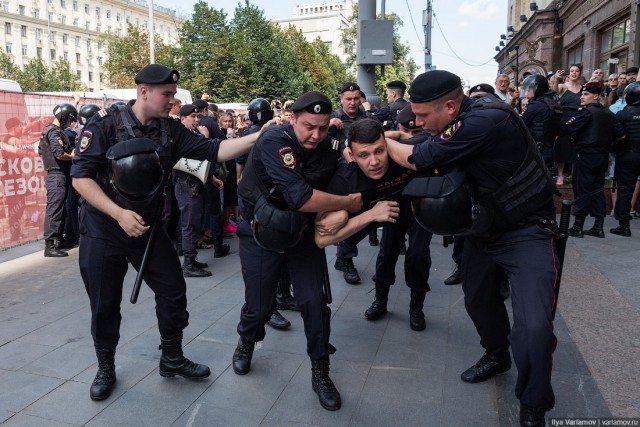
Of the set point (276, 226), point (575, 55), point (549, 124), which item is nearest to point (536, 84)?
point (549, 124)

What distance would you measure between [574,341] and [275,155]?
2.73 metres

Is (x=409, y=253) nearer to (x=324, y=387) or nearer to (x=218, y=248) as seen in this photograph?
(x=324, y=387)

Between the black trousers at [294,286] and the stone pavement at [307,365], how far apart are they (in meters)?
0.33

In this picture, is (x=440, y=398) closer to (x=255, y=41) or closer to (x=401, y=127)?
(x=401, y=127)

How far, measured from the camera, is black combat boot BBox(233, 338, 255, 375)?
346cm

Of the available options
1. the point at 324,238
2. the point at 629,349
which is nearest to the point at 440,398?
the point at 324,238

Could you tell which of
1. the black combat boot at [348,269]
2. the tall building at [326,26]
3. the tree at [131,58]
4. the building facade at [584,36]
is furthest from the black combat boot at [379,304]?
the tall building at [326,26]

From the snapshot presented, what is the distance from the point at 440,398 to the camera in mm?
3127

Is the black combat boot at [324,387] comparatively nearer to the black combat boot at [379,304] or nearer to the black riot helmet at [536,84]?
the black combat boot at [379,304]

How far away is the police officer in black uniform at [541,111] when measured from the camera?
657 centimetres

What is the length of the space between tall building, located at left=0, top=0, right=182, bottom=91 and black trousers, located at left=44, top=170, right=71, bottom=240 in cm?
5974

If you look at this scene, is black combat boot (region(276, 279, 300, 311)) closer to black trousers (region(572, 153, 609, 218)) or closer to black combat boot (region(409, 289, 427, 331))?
black combat boot (region(409, 289, 427, 331))

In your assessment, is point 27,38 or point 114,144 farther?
point 27,38

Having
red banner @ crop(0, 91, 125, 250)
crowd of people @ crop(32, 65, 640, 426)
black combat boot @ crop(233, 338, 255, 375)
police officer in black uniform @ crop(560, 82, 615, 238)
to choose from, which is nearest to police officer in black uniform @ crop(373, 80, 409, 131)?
police officer in black uniform @ crop(560, 82, 615, 238)
